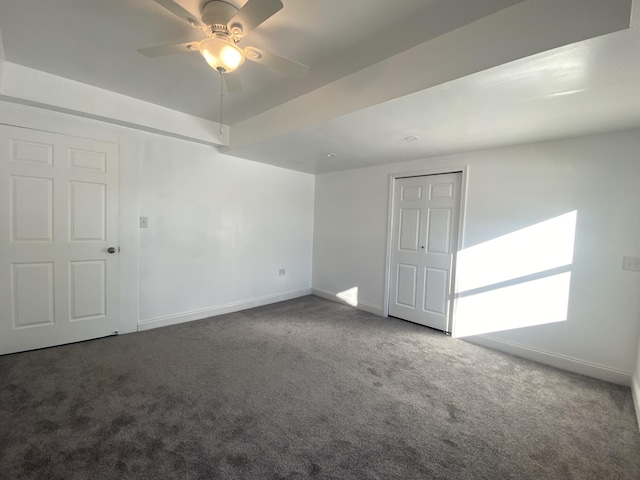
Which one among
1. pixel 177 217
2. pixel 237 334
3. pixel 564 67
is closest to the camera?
pixel 564 67

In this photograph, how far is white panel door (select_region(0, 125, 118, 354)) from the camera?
2564mm

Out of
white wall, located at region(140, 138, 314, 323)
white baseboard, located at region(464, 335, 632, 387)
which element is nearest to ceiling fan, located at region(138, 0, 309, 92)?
white wall, located at region(140, 138, 314, 323)

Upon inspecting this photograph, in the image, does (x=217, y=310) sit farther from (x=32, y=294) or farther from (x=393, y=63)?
(x=393, y=63)

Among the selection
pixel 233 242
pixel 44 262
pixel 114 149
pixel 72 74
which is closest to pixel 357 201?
pixel 233 242

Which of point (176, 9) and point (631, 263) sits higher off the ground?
point (176, 9)

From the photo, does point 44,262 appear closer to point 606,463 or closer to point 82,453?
point 82,453

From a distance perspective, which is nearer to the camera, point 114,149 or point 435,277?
point 114,149

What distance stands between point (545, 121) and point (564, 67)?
902 mm

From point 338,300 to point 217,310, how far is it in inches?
78.4

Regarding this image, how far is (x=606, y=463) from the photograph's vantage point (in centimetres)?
162

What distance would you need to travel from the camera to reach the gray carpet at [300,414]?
1.54m

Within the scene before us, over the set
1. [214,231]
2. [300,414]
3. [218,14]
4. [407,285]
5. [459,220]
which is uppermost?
[218,14]

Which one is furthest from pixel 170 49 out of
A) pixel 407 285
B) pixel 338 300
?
pixel 338 300

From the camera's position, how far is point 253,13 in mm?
1373
